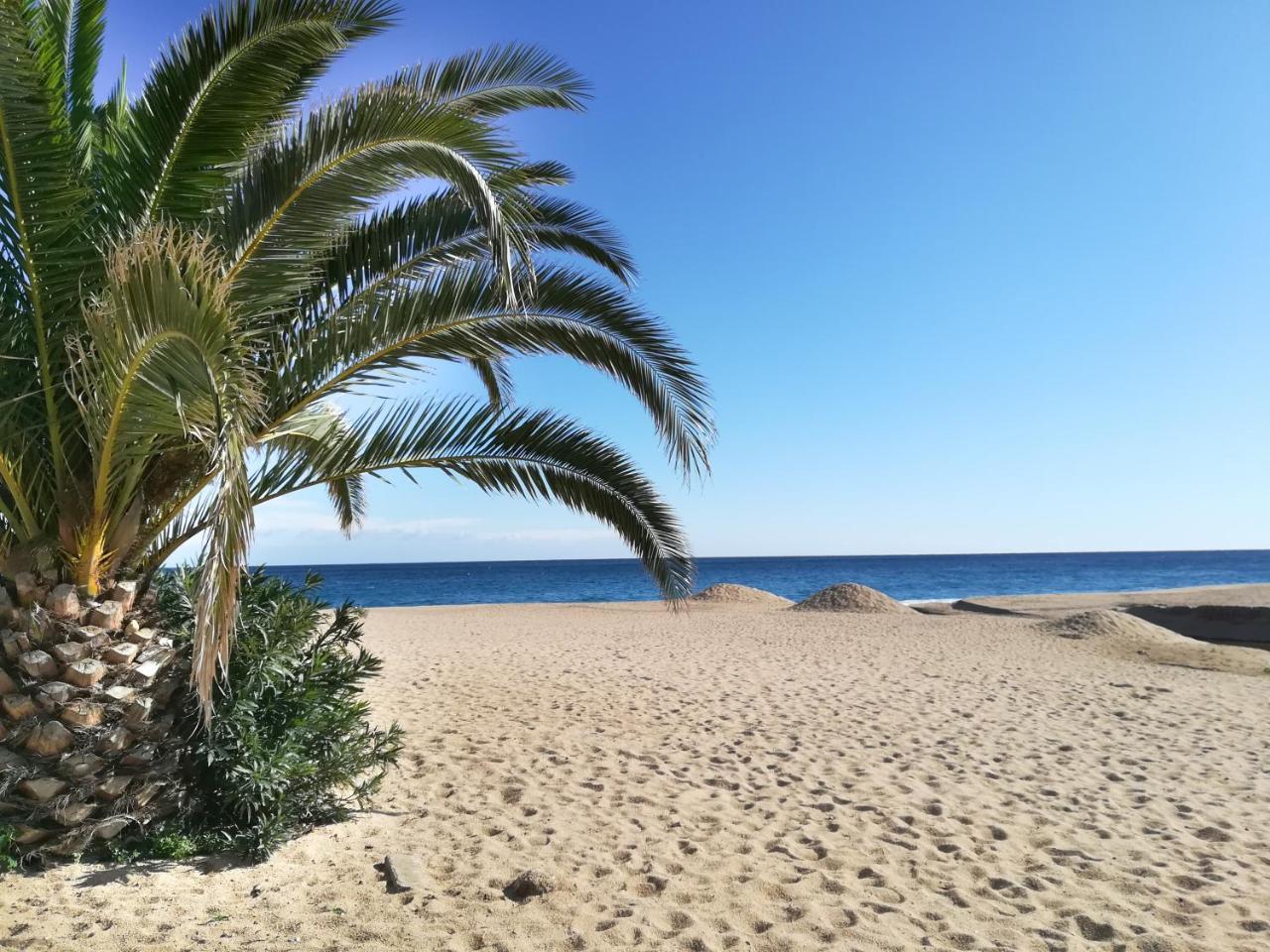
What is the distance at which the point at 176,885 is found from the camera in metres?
4.23

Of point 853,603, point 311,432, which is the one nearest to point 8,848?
point 311,432

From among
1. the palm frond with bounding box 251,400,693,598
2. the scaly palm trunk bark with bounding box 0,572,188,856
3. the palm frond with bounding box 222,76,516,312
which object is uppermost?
the palm frond with bounding box 222,76,516,312

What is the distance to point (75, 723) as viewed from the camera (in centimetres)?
421

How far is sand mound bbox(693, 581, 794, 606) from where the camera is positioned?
27047 mm

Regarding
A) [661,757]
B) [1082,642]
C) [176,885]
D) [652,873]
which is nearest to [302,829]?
[176,885]

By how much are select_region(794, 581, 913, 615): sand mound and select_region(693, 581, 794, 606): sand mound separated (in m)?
2.92

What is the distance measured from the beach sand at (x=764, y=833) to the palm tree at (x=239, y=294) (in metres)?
1.76

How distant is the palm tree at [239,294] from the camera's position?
12.3 ft

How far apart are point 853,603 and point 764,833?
63.1ft

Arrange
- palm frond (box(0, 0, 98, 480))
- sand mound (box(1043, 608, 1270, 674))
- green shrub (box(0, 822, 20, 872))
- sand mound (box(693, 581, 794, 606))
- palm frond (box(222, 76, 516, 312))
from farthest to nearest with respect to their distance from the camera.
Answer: sand mound (box(693, 581, 794, 606)), sand mound (box(1043, 608, 1270, 674)), palm frond (box(222, 76, 516, 312)), green shrub (box(0, 822, 20, 872)), palm frond (box(0, 0, 98, 480))

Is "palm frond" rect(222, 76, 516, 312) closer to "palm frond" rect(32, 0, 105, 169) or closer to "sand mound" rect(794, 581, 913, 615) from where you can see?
"palm frond" rect(32, 0, 105, 169)

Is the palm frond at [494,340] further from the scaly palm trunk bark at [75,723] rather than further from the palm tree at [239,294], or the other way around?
the scaly palm trunk bark at [75,723]

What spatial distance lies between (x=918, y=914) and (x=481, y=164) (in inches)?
189

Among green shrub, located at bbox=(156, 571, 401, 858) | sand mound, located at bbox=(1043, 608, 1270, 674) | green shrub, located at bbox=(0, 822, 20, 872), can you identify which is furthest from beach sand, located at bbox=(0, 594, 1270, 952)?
sand mound, located at bbox=(1043, 608, 1270, 674)
